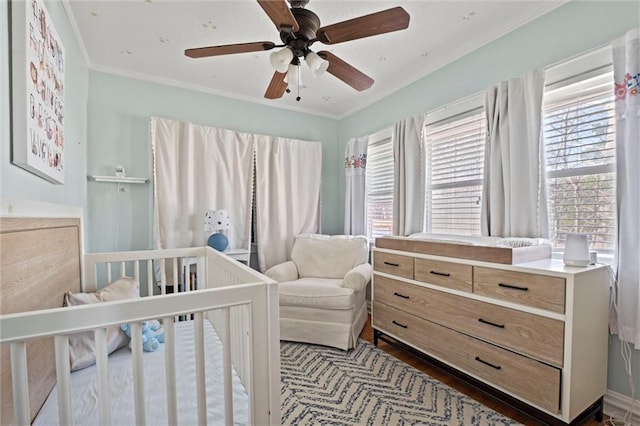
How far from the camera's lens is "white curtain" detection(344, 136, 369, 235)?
11.4 ft

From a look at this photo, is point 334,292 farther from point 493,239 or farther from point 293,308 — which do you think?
point 493,239

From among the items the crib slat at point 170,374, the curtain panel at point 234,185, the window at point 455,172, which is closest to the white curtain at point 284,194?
the curtain panel at point 234,185

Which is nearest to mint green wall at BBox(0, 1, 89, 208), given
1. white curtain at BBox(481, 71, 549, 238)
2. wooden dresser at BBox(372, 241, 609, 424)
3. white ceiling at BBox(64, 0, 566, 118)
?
white ceiling at BBox(64, 0, 566, 118)

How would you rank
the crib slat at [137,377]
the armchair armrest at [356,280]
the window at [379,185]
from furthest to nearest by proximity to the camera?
the window at [379,185]
the armchair armrest at [356,280]
the crib slat at [137,377]

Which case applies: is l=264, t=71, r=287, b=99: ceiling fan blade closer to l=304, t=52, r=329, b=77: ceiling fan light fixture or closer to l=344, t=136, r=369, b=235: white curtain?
l=304, t=52, r=329, b=77: ceiling fan light fixture

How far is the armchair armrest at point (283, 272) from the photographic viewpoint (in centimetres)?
282

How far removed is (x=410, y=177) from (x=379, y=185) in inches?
25.3

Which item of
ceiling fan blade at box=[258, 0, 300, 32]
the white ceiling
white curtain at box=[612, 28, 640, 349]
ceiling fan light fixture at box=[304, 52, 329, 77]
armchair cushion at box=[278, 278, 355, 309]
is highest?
the white ceiling

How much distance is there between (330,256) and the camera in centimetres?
305

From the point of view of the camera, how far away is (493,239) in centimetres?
206

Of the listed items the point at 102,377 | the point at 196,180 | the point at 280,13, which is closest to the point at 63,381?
the point at 102,377

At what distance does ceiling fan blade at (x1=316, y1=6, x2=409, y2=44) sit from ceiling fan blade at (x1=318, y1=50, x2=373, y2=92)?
16cm

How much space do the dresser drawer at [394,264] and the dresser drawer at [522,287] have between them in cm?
50

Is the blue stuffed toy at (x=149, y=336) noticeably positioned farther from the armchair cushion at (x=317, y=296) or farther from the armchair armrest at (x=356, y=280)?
the armchair armrest at (x=356, y=280)
